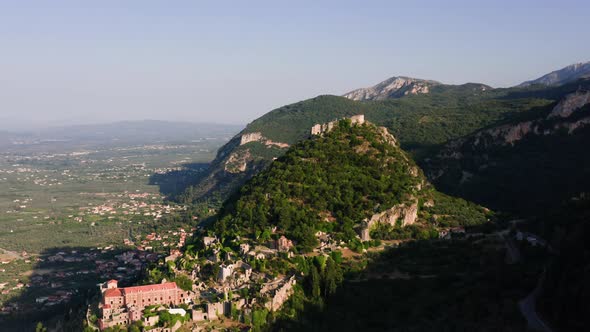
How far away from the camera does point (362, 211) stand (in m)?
48.8

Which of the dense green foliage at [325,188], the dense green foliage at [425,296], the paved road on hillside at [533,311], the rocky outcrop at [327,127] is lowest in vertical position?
the dense green foliage at [425,296]

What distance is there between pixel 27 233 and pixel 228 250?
200ft

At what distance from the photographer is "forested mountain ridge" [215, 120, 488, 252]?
151ft

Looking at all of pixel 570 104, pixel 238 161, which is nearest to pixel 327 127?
pixel 570 104

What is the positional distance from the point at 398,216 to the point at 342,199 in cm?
530

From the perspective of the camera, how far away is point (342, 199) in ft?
164

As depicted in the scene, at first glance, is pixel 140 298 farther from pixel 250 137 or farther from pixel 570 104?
pixel 250 137

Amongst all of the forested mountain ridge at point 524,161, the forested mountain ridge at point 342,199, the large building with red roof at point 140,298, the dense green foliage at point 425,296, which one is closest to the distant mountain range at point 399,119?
the forested mountain ridge at point 524,161

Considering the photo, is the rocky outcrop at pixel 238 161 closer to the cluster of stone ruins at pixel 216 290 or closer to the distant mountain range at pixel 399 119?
the distant mountain range at pixel 399 119

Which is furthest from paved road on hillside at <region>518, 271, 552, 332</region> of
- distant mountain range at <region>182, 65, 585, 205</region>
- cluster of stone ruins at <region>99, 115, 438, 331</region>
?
distant mountain range at <region>182, 65, 585, 205</region>

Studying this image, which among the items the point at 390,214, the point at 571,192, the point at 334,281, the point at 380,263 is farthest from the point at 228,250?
the point at 571,192

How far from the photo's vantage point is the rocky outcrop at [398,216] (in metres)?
47.8

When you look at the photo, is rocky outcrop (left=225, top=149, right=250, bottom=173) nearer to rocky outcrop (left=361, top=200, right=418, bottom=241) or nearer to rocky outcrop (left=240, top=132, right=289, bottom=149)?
rocky outcrop (left=240, top=132, right=289, bottom=149)

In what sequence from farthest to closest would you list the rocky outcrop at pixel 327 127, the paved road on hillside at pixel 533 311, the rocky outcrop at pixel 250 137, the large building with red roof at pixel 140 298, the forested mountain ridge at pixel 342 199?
the rocky outcrop at pixel 250 137 < the rocky outcrop at pixel 327 127 < the forested mountain ridge at pixel 342 199 < the large building with red roof at pixel 140 298 < the paved road on hillside at pixel 533 311
